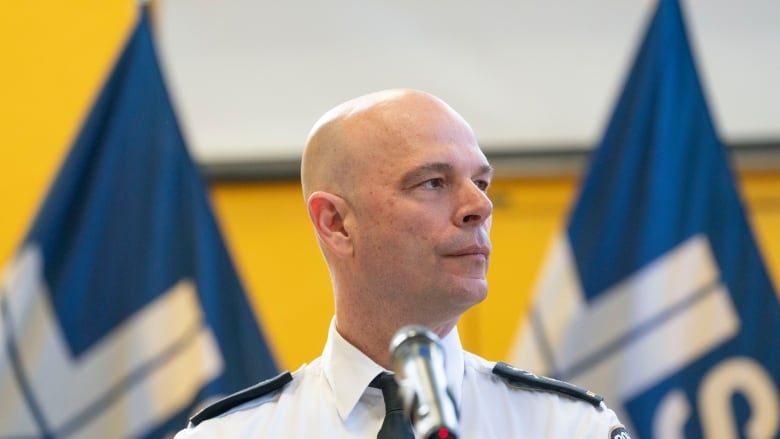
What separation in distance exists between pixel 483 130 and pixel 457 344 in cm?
162

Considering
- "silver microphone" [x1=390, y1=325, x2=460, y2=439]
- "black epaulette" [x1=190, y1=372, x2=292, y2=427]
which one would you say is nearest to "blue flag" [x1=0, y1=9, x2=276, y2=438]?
"black epaulette" [x1=190, y1=372, x2=292, y2=427]

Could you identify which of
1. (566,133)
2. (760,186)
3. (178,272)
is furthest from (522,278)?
(178,272)

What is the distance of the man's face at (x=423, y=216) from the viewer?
1.63 meters

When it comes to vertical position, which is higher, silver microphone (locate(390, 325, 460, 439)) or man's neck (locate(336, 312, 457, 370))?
man's neck (locate(336, 312, 457, 370))

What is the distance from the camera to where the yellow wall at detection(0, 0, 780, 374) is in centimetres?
327

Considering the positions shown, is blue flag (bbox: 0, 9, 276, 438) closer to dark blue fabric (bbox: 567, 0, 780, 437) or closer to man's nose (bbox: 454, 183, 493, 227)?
dark blue fabric (bbox: 567, 0, 780, 437)

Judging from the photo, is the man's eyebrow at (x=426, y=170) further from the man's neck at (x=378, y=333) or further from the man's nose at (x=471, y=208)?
the man's neck at (x=378, y=333)

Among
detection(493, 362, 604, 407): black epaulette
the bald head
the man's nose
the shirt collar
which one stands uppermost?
the bald head

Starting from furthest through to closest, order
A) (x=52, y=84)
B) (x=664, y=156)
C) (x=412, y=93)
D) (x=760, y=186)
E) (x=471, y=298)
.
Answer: (x=52, y=84) < (x=760, y=186) < (x=664, y=156) < (x=412, y=93) < (x=471, y=298)

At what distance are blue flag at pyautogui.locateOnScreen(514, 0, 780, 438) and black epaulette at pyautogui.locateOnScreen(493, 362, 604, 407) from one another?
111 centimetres

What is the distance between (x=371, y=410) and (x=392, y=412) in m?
0.06

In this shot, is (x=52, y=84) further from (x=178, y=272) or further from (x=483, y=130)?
(x=483, y=130)

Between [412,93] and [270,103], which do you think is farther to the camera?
[270,103]

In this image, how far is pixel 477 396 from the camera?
168cm
